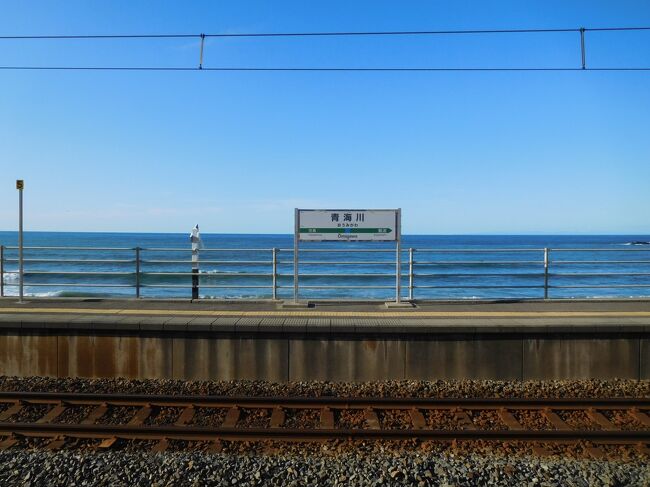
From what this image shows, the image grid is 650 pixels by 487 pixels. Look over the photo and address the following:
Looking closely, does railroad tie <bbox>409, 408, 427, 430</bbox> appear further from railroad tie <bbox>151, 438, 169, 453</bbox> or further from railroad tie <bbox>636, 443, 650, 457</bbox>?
railroad tie <bbox>151, 438, 169, 453</bbox>

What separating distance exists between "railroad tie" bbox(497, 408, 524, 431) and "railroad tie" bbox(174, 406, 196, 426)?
157 inches

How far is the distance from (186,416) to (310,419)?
1.60m

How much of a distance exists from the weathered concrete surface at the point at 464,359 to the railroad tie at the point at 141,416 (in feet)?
12.7

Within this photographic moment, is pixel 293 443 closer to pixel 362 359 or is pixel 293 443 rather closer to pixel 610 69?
pixel 362 359

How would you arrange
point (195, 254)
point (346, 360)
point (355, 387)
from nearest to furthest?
point (355, 387)
point (346, 360)
point (195, 254)

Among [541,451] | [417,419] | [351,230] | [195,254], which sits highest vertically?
[351,230]

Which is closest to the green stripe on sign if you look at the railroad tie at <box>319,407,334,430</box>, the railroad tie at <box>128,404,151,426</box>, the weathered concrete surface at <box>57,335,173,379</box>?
the weathered concrete surface at <box>57,335,173,379</box>

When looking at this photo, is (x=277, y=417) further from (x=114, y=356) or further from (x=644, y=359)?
(x=644, y=359)

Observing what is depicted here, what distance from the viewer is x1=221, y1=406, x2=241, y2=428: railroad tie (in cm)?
641

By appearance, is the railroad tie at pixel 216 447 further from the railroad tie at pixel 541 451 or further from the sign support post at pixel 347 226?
the sign support post at pixel 347 226

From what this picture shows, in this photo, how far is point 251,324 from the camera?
Result: 8102 millimetres

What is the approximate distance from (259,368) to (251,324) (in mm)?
704

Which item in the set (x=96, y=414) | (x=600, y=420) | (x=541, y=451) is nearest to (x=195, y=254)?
(x=96, y=414)

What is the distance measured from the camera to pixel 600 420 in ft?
21.4
